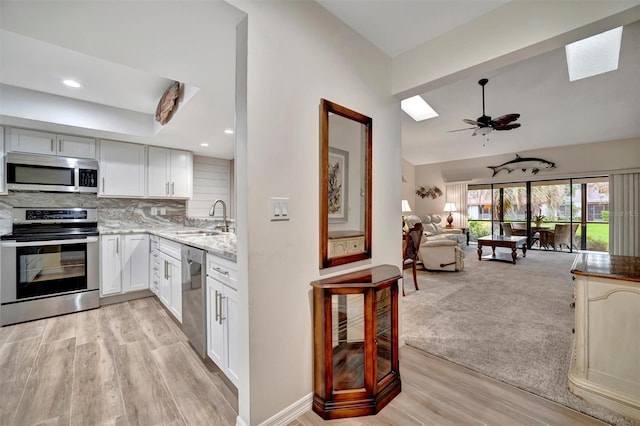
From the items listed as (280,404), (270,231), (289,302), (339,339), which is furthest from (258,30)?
(280,404)

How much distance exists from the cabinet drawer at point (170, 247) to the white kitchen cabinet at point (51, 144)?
5.43 feet

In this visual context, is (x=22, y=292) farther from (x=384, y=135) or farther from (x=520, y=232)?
(x=520, y=232)

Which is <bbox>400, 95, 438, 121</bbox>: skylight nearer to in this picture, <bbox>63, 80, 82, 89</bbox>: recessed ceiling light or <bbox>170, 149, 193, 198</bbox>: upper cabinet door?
<bbox>170, 149, 193, 198</bbox>: upper cabinet door

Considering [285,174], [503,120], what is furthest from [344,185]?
[503,120]

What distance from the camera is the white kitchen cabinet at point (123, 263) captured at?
3311 mm

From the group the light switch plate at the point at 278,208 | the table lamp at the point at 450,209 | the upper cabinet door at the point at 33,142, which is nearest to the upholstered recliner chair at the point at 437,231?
the table lamp at the point at 450,209

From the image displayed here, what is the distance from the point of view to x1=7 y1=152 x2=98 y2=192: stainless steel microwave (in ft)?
9.97

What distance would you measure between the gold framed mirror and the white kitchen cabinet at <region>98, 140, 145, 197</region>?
3.38 meters

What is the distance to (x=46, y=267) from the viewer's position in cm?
298

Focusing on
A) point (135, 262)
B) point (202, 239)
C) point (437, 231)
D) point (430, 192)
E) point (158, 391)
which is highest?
point (430, 192)

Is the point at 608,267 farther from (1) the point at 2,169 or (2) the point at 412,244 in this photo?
(1) the point at 2,169

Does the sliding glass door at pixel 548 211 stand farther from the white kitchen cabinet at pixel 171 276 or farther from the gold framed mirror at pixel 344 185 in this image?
the white kitchen cabinet at pixel 171 276

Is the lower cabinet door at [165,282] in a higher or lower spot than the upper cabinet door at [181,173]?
lower

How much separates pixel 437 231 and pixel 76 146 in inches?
305
